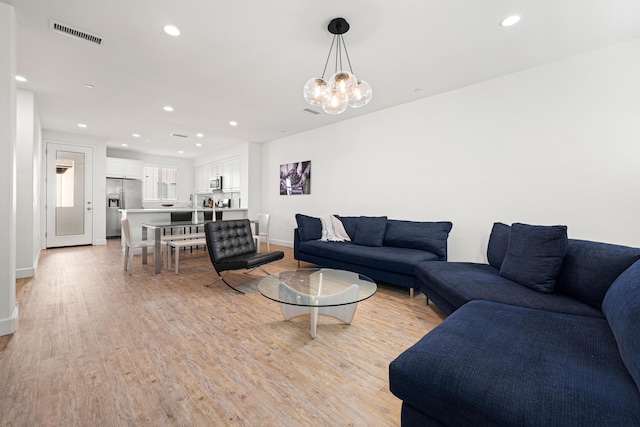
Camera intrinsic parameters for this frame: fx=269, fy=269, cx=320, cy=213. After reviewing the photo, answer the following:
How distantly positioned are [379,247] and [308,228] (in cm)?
123

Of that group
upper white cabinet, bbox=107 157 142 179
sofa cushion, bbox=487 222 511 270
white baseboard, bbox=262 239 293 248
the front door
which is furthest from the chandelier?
upper white cabinet, bbox=107 157 142 179

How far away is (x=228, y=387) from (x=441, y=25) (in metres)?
3.31

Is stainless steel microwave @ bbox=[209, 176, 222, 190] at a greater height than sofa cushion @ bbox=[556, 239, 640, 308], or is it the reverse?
stainless steel microwave @ bbox=[209, 176, 222, 190]

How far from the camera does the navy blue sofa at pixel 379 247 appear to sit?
3242mm

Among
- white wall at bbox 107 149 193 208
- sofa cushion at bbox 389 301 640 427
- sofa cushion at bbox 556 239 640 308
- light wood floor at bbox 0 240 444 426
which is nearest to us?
sofa cushion at bbox 389 301 640 427

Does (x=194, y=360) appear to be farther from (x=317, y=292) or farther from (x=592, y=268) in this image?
(x=592, y=268)

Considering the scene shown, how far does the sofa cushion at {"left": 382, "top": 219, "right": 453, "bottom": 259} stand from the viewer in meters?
3.50

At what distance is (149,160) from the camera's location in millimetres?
8914

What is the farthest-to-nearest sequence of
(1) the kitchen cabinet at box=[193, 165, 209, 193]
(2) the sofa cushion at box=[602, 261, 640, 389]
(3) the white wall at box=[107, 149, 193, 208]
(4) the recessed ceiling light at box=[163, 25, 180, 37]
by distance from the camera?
(1) the kitchen cabinet at box=[193, 165, 209, 193] → (3) the white wall at box=[107, 149, 193, 208] → (4) the recessed ceiling light at box=[163, 25, 180, 37] → (2) the sofa cushion at box=[602, 261, 640, 389]

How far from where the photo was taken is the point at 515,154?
3307 mm

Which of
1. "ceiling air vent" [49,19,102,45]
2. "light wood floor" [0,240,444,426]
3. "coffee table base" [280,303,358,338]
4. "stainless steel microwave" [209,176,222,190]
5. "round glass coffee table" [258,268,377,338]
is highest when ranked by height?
"ceiling air vent" [49,19,102,45]

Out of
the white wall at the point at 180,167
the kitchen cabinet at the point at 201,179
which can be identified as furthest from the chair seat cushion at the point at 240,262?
the white wall at the point at 180,167

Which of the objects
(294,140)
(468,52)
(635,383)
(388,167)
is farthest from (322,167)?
(635,383)

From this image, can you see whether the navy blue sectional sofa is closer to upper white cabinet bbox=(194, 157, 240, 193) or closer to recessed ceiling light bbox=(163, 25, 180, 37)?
recessed ceiling light bbox=(163, 25, 180, 37)
